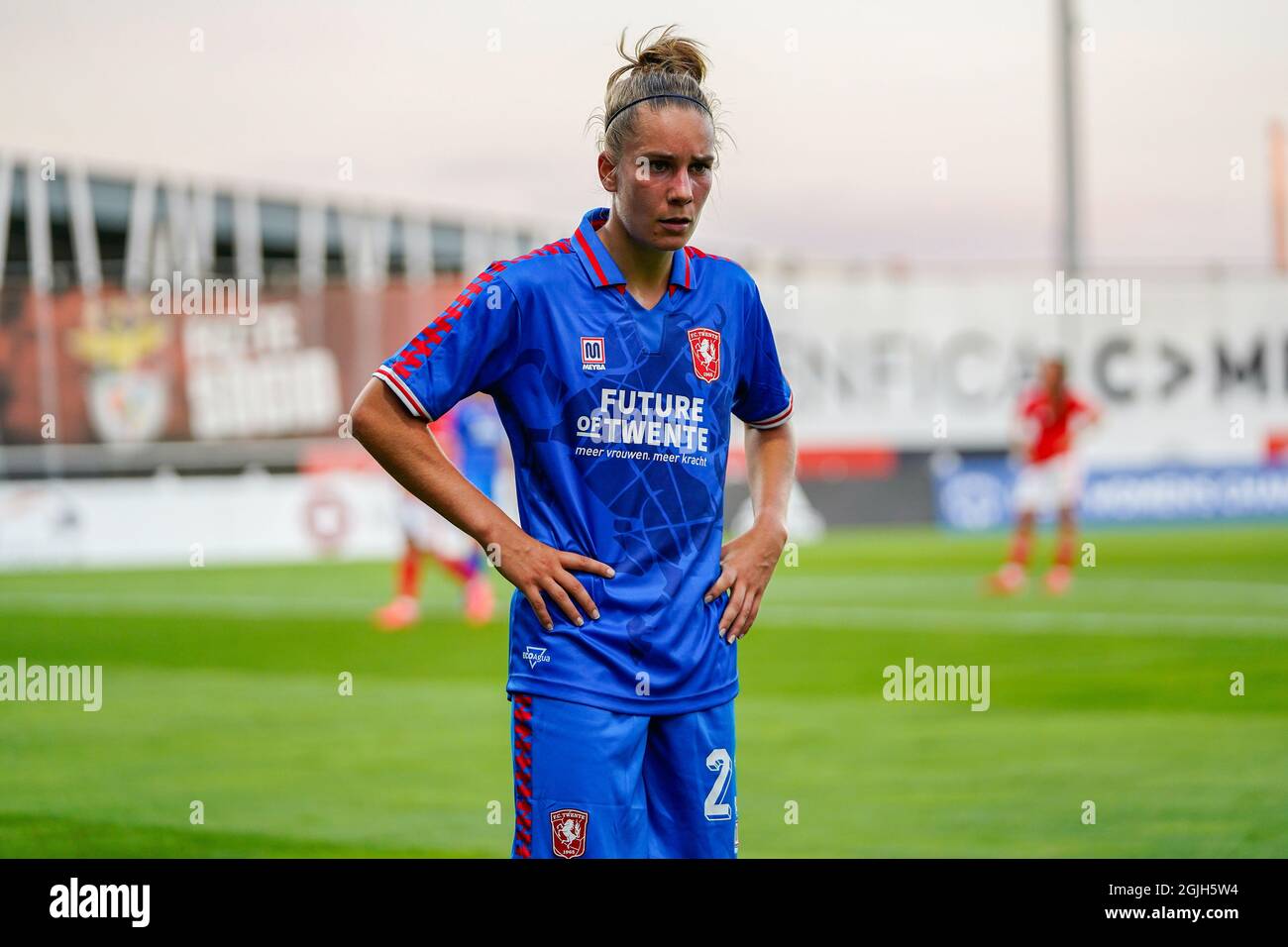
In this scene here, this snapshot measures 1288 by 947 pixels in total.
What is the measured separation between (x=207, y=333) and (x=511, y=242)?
17792 millimetres

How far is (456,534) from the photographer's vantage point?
1550 centimetres

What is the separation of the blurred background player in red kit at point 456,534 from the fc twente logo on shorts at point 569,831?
11.4m

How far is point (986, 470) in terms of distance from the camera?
2897 centimetres

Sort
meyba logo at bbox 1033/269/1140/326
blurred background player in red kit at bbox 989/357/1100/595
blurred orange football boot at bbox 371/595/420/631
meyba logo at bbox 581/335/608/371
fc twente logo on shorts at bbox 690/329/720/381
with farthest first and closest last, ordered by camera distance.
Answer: meyba logo at bbox 1033/269/1140/326 < blurred background player in red kit at bbox 989/357/1100/595 < blurred orange football boot at bbox 371/595/420/631 < fc twente logo on shorts at bbox 690/329/720/381 < meyba logo at bbox 581/335/608/371

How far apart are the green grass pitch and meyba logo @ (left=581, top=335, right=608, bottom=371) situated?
356cm

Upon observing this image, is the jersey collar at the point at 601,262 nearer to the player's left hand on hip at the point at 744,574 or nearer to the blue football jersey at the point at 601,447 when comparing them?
the blue football jersey at the point at 601,447

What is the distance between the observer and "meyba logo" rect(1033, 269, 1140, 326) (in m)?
28.9

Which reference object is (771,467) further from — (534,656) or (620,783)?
(620,783)

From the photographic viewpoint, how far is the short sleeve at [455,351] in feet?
11.5

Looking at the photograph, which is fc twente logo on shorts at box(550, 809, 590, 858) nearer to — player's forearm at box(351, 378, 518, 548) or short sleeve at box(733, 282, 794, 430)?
player's forearm at box(351, 378, 518, 548)

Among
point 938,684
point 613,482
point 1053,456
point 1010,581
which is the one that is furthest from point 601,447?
point 1053,456

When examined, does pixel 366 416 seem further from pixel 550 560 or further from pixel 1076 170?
pixel 1076 170

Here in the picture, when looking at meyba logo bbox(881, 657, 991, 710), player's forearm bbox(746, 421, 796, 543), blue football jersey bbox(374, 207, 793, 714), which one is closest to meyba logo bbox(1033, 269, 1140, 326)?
meyba logo bbox(881, 657, 991, 710)
